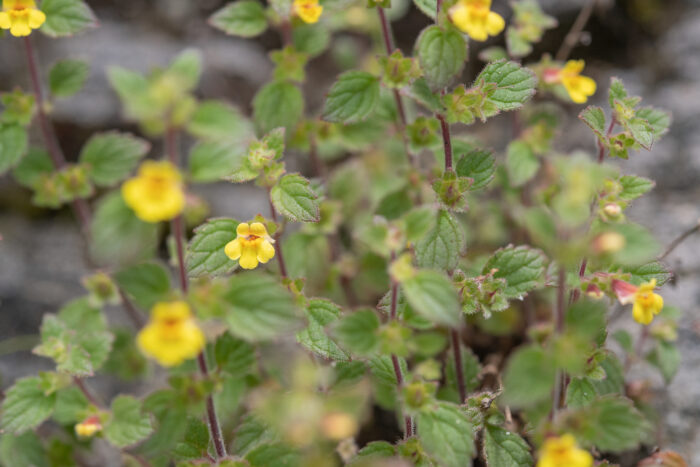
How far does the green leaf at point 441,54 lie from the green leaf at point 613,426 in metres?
0.80

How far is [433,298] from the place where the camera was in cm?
128

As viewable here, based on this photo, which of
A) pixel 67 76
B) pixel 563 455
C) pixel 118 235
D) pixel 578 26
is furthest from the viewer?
pixel 578 26

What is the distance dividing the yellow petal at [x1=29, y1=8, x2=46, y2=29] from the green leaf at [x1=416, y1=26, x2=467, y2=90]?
102 cm

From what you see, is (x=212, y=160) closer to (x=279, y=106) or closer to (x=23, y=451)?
(x=279, y=106)

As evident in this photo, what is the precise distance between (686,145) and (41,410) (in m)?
2.56

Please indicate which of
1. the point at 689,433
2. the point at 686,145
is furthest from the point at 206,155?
the point at 686,145

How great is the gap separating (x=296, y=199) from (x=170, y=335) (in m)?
0.57

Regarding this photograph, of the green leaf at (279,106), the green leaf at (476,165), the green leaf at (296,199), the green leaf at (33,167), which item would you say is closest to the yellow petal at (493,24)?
the green leaf at (476,165)

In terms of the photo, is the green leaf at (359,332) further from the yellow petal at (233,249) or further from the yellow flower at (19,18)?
the yellow flower at (19,18)

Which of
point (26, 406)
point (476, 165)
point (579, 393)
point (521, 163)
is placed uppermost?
point (476, 165)

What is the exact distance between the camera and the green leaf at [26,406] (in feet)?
5.74

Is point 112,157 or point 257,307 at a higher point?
point 257,307

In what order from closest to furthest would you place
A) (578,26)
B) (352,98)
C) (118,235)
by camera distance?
(118,235) → (352,98) → (578,26)

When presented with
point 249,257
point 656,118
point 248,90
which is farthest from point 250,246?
point 248,90
